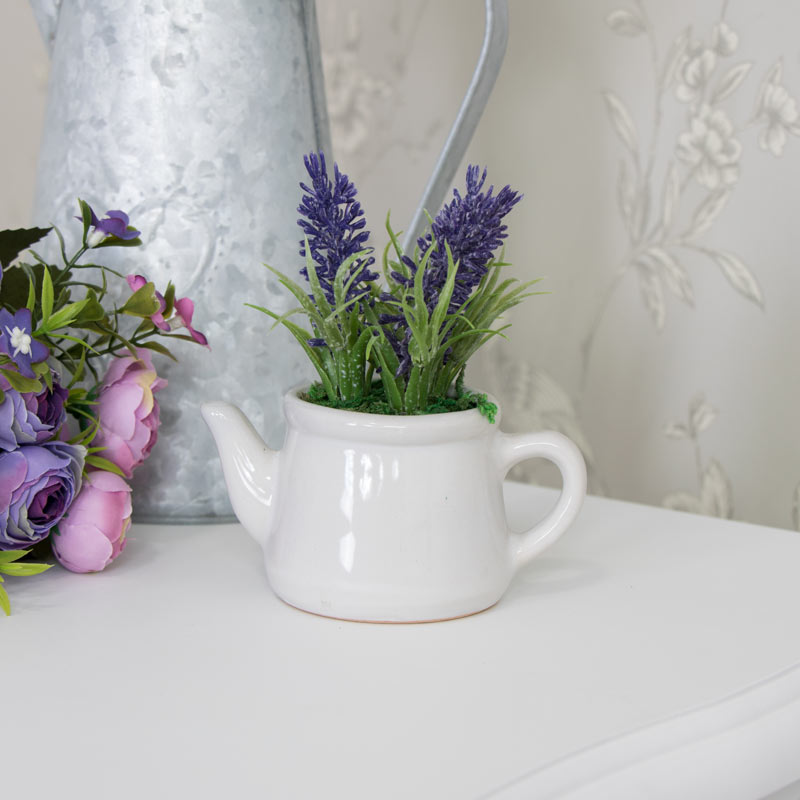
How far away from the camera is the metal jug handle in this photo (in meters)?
0.47

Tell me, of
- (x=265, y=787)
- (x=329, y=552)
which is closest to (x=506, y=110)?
(x=329, y=552)

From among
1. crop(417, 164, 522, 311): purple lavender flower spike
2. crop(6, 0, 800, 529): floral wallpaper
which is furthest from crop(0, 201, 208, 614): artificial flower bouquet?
crop(6, 0, 800, 529): floral wallpaper

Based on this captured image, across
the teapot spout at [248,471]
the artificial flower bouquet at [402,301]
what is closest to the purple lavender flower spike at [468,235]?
the artificial flower bouquet at [402,301]

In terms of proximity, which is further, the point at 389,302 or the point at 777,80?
the point at 777,80

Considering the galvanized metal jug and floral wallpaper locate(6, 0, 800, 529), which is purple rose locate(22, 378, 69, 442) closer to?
the galvanized metal jug

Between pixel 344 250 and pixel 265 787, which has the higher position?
pixel 344 250

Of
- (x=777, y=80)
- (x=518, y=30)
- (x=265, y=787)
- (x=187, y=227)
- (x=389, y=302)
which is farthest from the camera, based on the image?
(x=518, y=30)

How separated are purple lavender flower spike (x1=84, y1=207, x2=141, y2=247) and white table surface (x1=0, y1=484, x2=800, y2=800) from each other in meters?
0.15

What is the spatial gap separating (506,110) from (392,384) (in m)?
0.59

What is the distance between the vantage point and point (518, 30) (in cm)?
89

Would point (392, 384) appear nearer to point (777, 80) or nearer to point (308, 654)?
point (308, 654)

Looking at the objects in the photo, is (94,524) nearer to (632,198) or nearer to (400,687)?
(400,687)

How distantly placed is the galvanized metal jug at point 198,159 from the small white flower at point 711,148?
363 millimetres

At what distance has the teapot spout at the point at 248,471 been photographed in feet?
1.37
